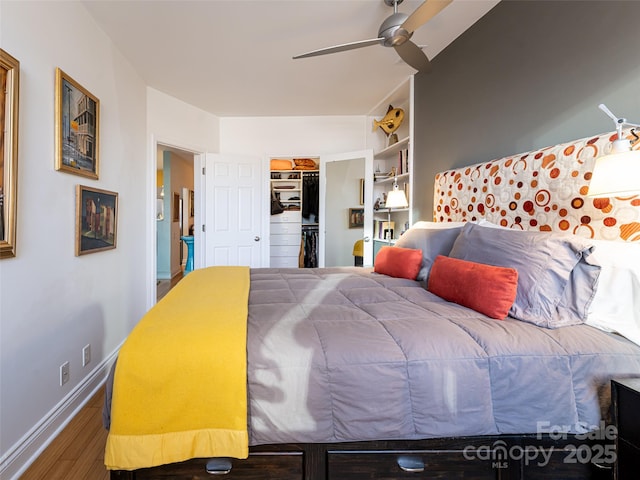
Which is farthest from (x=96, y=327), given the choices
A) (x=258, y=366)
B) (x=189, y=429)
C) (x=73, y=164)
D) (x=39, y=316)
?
(x=258, y=366)

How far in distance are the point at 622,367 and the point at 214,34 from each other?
3.06m

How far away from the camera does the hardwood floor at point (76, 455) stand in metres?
1.39

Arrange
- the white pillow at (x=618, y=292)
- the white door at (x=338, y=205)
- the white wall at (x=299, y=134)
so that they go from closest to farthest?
the white pillow at (x=618, y=292), the white door at (x=338, y=205), the white wall at (x=299, y=134)

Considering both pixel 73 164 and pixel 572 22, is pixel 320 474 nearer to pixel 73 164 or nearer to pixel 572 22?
pixel 73 164

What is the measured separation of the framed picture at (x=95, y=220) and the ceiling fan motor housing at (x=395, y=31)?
2158 millimetres

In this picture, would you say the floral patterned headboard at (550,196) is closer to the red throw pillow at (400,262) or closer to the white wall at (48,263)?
the red throw pillow at (400,262)

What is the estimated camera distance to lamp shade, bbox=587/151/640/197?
1045 millimetres

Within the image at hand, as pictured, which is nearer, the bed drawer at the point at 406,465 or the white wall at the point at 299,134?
the bed drawer at the point at 406,465

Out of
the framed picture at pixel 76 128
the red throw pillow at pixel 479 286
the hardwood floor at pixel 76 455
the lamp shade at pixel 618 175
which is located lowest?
the hardwood floor at pixel 76 455

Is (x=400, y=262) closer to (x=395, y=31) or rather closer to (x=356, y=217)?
(x=395, y=31)

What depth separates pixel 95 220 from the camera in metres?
2.14

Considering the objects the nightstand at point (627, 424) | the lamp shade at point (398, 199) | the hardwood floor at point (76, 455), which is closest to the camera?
the nightstand at point (627, 424)

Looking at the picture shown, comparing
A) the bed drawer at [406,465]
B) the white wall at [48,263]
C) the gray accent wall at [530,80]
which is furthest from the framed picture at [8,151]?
the gray accent wall at [530,80]

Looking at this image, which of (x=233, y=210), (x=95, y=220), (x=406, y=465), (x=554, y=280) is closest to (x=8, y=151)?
(x=95, y=220)
